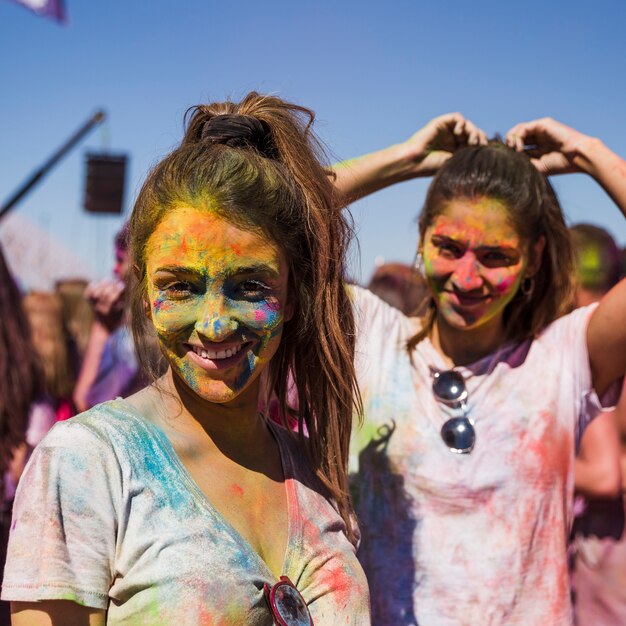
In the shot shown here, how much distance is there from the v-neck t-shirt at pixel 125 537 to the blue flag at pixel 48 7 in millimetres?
4247

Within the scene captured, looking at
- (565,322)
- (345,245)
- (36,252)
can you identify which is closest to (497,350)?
(565,322)

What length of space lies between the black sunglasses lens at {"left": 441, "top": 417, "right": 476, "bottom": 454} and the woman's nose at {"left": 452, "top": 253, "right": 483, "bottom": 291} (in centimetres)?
39

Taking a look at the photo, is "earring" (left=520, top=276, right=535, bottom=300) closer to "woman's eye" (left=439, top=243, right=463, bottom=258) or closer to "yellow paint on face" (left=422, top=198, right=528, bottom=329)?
"yellow paint on face" (left=422, top=198, right=528, bottom=329)

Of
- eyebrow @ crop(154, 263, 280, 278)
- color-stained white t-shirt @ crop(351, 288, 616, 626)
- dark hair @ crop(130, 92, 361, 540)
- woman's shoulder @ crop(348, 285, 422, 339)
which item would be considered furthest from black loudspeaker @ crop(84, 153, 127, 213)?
eyebrow @ crop(154, 263, 280, 278)

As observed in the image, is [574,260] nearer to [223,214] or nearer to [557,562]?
[557,562]

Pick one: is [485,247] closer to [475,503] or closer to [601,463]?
[475,503]

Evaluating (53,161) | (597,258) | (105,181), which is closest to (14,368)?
(597,258)

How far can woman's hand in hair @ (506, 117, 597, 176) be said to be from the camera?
2979 mm

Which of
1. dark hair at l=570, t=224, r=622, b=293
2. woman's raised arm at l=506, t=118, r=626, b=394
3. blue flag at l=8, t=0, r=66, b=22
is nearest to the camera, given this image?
woman's raised arm at l=506, t=118, r=626, b=394

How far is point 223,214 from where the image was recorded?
1791 mm

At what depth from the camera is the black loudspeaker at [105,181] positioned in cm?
1736

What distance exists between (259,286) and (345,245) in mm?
381

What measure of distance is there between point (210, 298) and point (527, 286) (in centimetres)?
142

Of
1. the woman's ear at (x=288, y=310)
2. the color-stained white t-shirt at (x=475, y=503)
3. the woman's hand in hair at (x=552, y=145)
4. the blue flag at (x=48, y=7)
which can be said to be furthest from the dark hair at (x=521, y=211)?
the blue flag at (x=48, y=7)
